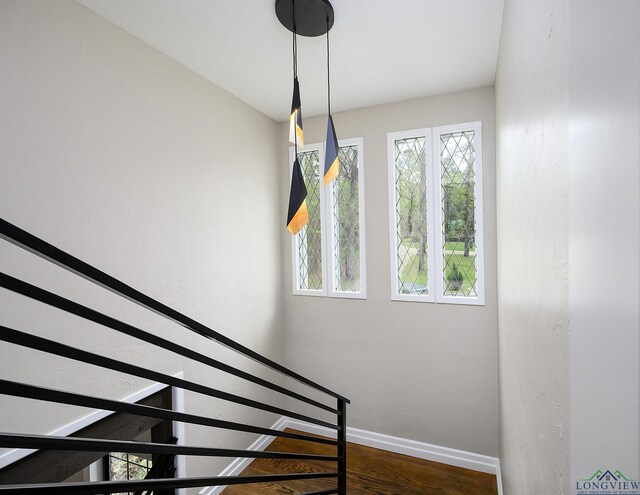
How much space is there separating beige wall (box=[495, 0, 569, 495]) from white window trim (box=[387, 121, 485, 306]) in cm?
141

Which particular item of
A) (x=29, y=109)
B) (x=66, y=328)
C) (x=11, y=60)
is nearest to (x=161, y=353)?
(x=66, y=328)

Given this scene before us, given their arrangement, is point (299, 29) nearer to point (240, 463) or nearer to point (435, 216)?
point (435, 216)

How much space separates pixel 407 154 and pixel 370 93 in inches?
23.2

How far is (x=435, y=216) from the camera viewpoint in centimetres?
277

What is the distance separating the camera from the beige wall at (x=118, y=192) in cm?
139

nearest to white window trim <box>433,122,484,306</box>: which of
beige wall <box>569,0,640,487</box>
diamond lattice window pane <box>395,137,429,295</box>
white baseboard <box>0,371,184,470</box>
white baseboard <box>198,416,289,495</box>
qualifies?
diamond lattice window pane <box>395,137,429,295</box>

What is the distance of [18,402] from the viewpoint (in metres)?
1.36

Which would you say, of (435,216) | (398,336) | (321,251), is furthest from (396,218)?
(398,336)

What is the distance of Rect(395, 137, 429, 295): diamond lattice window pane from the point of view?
2.84m

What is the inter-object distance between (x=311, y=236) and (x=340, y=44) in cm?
169

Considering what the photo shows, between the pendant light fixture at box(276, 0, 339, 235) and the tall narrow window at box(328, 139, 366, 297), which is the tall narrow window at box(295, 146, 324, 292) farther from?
the pendant light fixture at box(276, 0, 339, 235)

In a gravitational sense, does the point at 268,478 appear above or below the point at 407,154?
below

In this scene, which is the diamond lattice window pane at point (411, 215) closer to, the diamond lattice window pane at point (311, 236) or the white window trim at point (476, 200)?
the white window trim at point (476, 200)

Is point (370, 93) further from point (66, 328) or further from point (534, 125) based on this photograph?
point (66, 328)
